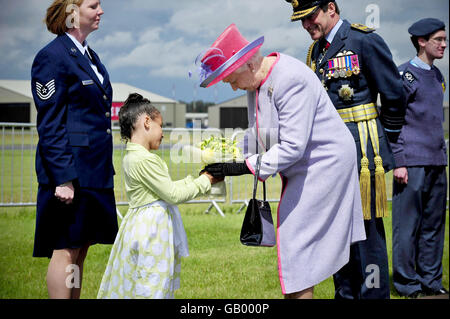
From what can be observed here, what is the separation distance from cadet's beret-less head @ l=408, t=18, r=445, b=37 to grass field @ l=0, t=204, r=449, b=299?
214 centimetres

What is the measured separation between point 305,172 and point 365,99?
811mm

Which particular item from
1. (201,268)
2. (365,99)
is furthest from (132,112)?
(201,268)

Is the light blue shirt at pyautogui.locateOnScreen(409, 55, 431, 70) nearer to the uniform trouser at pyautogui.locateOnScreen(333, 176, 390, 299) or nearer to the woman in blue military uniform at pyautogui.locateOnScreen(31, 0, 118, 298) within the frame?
the uniform trouser at pyautogui.locateOnScreen(333, 176, 390, 299)

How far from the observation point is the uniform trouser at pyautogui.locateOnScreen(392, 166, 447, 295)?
13.9 ft

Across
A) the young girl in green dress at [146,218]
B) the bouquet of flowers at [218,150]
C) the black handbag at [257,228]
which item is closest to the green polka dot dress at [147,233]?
the young girl in green dress at [146,218]

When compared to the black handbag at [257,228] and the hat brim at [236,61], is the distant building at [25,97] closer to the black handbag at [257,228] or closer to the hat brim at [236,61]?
the hat brim at [236,61]

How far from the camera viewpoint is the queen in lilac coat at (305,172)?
245 cm

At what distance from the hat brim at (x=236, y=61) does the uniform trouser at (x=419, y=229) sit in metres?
2.40

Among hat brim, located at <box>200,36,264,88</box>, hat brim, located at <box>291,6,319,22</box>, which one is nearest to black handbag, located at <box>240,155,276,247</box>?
hat brim, located at <box>200,36,264,88</box>

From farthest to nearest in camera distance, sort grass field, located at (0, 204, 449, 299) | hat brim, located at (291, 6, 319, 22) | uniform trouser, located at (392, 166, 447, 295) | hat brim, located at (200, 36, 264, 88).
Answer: uniform trouser, located at (392, 166, 447, 295), grass field, located at (0, 204, 449, 299), hat brim, located at (291, 6, 319, 22), hat brim, located at (200, 36, 264, 88)

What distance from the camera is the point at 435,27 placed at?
409cm

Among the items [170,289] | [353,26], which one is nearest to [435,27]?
[353,26]
